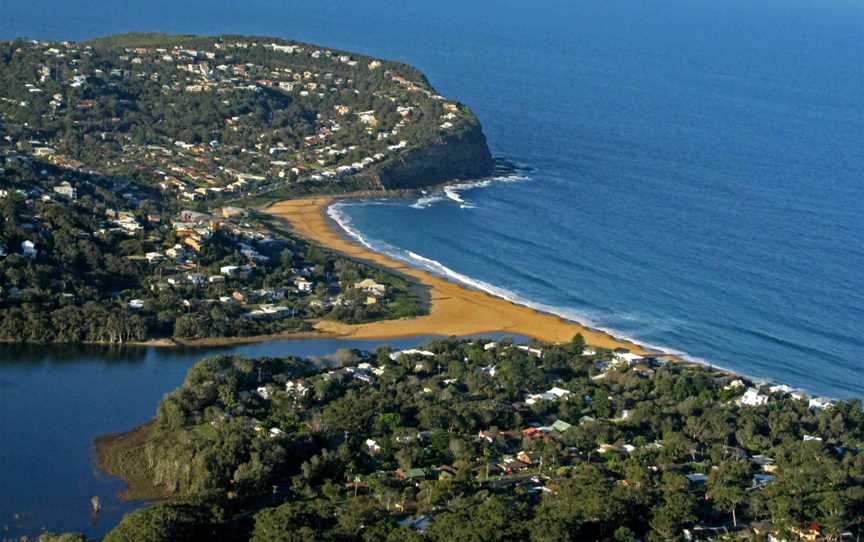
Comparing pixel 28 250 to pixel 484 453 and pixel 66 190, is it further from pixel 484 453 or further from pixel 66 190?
pixel 484 453

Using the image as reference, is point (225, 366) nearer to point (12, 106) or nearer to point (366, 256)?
point (366, 256)

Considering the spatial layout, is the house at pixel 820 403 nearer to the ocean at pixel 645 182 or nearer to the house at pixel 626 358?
the ocean at pixel 645 182

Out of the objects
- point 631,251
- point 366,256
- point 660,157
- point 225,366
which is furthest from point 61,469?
point 660,157

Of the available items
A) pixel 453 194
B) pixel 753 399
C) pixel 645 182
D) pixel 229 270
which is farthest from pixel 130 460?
pixel 645 182

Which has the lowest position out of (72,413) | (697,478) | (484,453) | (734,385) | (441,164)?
(72,413)

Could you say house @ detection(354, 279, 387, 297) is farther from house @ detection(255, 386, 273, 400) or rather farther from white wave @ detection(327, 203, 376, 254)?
house @ detection(255, 386, 273, 400)
